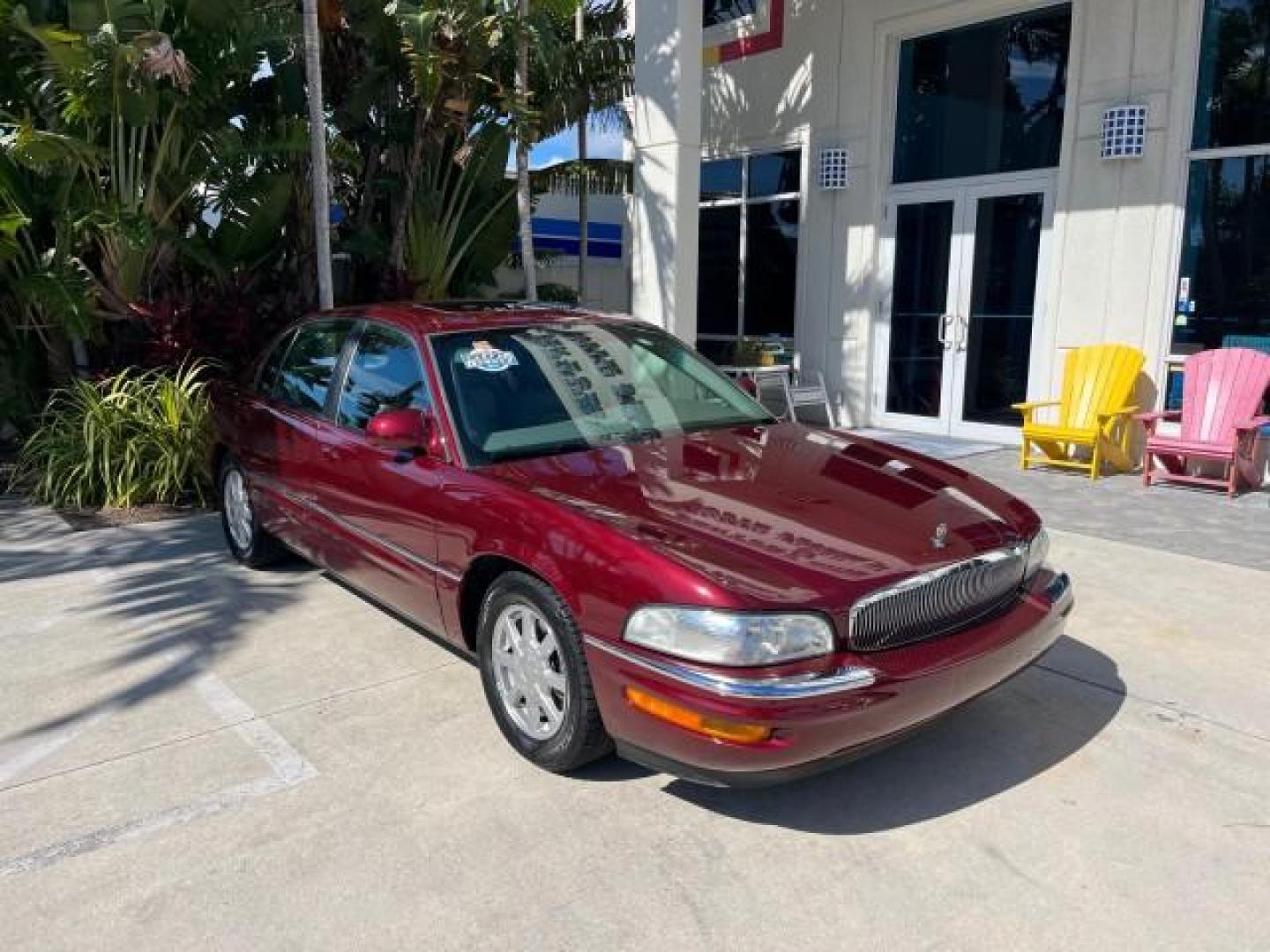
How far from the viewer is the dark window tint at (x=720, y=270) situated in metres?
12.4

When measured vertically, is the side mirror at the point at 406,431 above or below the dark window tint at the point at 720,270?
below

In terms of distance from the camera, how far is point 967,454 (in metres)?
9.01

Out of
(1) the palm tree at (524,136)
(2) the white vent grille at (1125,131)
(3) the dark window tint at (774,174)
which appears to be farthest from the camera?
(3) the dark window tint at (774,174)

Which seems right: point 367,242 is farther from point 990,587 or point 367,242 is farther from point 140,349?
point 990,587

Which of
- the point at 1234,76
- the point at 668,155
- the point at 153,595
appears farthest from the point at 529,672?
the point at 1234,76

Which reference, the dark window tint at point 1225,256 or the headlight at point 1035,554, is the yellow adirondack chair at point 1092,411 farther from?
the headlight at point 1035,554

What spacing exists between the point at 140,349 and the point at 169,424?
1597 mm

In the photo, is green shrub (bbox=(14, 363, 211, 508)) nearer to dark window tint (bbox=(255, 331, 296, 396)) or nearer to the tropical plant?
dark window tint (bbox=(255, 331, 296, 396))

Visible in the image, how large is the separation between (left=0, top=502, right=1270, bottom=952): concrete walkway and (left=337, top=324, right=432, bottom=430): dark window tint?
1102 mm

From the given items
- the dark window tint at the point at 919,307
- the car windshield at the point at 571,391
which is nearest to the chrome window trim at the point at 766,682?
the car windshield at the point at 571,391

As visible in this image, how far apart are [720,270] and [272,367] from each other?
8.32m

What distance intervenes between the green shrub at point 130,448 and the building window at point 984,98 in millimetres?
7544

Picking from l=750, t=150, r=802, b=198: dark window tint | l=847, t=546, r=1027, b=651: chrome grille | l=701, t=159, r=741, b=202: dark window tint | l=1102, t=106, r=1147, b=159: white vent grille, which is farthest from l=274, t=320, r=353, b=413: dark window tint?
l=701, t=159, r=741, b=202: dark window tint

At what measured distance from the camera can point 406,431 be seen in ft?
12.0
